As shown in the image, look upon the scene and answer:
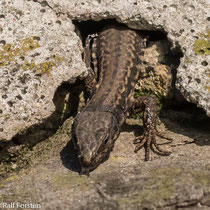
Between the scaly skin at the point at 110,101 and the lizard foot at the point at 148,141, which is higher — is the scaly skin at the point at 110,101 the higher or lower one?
the higher one

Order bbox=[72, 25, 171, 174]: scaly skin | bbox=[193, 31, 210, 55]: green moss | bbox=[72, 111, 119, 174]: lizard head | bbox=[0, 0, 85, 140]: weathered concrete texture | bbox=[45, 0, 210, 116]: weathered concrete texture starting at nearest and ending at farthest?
bbox=[72, 111, 119, 174]: lizard head
bbox=[72, 25, 171, 174]: scaly skin
bbox=[0, 0, 85, 140]: weathered concrete texture
bbox=[193, 31, 210, 55]: green moss
bbox=[45, 0, 210, 116]: weathered concrete texture

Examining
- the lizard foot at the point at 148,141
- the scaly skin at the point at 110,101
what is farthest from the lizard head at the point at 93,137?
the lizard foot at the point at 148,141

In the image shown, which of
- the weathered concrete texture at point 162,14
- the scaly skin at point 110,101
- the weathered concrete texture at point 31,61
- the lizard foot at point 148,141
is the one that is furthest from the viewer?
the weathered concrete texture at point 162,14

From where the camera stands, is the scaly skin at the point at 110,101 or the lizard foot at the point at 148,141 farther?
the lizard foot at the point at 148,141

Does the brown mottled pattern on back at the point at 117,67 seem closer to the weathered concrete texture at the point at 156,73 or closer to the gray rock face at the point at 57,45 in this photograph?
the weathered concrete texture at the point at 156,73

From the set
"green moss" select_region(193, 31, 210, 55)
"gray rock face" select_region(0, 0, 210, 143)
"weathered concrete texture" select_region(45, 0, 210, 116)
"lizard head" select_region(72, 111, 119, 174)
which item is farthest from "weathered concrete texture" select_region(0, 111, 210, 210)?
"weathered concrete texture" select_region(45, 0, 210, 116)

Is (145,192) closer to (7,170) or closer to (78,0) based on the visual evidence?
(7,170)

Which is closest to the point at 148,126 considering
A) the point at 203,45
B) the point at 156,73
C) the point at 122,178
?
the point at 156,73

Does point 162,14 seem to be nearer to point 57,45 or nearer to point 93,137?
point 57,45

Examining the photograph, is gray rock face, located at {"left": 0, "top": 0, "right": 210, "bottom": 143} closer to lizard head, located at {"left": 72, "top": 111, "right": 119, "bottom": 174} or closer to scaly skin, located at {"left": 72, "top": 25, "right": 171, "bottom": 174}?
scaly skin, located at {"left": 72, "top": 25, "right": 171, "bottom": 174}
